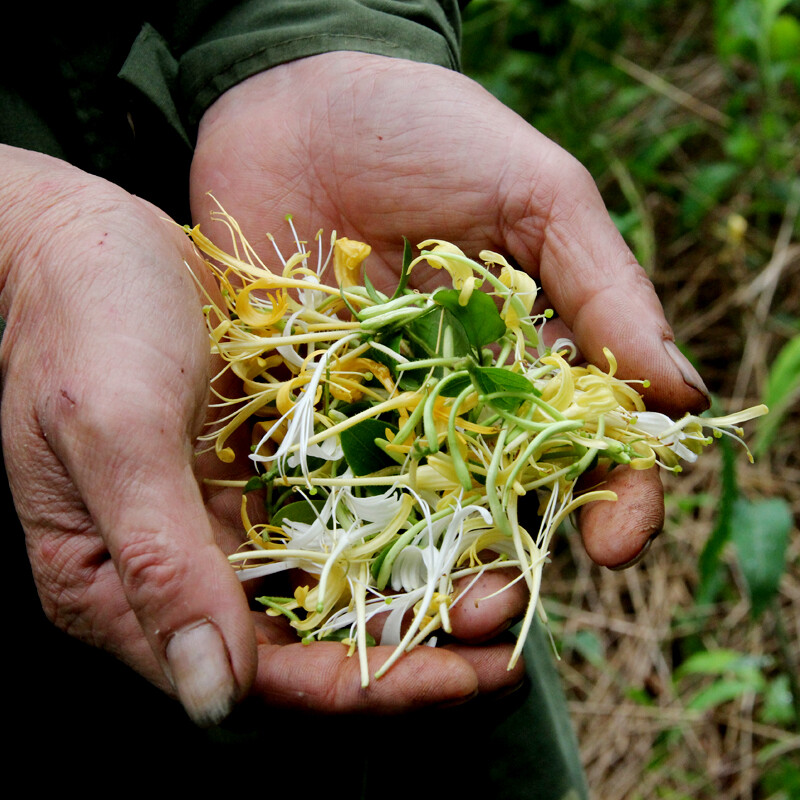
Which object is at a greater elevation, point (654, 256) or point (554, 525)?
point (554, 525)

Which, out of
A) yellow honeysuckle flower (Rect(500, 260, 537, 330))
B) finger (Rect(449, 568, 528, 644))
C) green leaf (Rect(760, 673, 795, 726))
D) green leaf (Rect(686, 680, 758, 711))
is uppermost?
yellow honeysuckle flower (Rect(500, 260, 537, 330))

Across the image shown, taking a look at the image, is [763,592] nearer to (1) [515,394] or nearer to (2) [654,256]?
(1) [515,394]

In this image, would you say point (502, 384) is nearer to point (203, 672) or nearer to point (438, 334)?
point (438, 334)

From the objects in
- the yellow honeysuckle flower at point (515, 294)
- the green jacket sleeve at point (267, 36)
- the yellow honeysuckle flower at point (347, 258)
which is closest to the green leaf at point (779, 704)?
the yellow honeysuckle flower at point (515, 294)

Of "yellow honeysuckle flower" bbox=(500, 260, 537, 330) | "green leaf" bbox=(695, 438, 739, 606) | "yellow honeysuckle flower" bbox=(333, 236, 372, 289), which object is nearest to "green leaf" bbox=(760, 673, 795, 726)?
"green leaf" bbox=(695, 438, 739, 606)

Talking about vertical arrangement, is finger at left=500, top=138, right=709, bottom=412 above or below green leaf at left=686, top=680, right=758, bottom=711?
above

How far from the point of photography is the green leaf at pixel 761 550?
0.99 m

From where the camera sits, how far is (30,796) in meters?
0.77

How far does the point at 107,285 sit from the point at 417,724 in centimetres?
42

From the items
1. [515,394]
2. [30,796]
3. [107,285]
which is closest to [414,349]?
[515,394]

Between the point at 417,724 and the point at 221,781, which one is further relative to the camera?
Answer: the point at 221,781

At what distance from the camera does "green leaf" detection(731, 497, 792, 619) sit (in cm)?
99

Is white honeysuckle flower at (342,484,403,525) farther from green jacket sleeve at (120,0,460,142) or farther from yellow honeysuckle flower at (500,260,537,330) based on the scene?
green jacket sleeve at (120,0,460,142)

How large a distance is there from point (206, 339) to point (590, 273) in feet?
1.17
